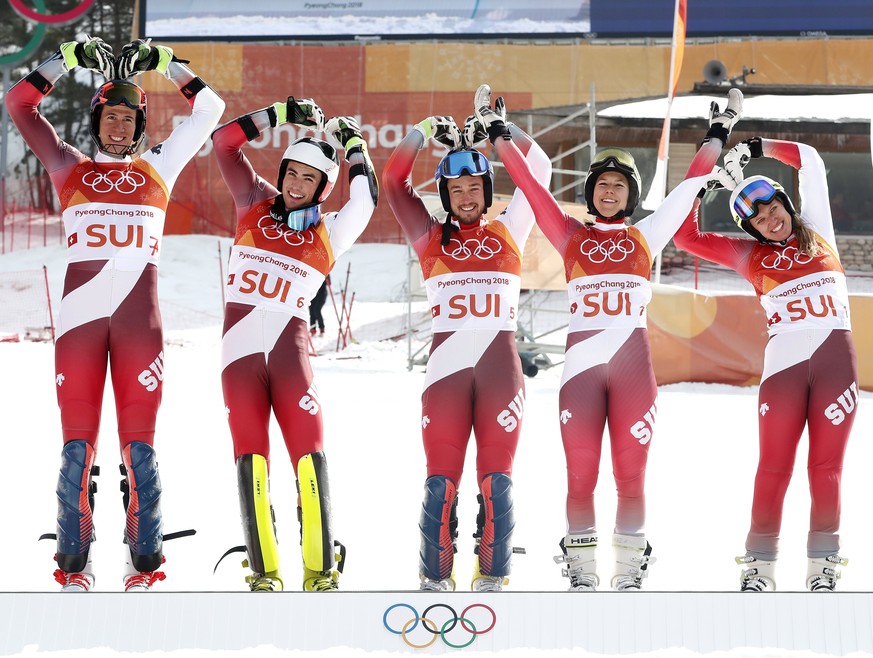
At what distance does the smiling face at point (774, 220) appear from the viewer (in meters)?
5.59

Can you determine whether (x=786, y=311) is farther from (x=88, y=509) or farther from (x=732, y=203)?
(x=88, y=509)

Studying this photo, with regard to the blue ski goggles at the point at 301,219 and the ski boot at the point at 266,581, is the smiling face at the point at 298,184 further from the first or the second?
the ski boot at the point at 266,581

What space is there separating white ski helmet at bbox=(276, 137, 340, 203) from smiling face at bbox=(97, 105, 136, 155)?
76 cm

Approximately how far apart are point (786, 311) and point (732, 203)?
58 centimetres

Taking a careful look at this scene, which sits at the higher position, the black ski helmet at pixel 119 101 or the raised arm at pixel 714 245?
the black ski helmet at pixel 119 101

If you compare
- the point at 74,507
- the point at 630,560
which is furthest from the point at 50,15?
the point at 630,560

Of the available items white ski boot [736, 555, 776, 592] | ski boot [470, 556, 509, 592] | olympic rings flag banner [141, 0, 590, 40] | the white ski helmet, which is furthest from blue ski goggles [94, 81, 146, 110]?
olympic rings flag banner [141, 0, 590, 40]

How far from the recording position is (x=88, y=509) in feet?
17.3

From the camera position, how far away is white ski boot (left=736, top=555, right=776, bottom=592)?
534cm

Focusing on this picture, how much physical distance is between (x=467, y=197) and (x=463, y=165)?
5.9 inches

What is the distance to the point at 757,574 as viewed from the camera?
214 inches

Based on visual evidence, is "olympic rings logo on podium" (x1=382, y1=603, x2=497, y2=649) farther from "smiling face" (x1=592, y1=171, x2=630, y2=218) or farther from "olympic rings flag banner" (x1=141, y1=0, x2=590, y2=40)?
"olympic rings flag banner" (x1=141, y1=0, x2=590, y2=40)

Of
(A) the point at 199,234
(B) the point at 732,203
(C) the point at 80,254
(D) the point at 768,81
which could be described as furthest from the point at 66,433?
(D) the point at 768,81

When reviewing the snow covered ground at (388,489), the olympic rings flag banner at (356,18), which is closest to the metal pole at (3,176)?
the olympic rings flag banner at (356,18)
